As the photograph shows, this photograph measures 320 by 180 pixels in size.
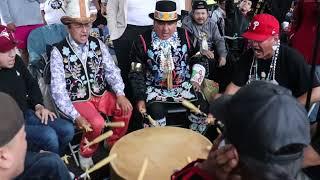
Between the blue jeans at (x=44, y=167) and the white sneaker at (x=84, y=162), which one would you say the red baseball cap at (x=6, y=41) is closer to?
the blue jeans at (x=44, y=167)

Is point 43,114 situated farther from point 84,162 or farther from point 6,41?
point 6,41

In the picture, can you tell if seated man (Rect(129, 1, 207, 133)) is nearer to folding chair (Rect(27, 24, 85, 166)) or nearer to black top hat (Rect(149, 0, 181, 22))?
black top hat (Rect(149, 0, 181, 22))

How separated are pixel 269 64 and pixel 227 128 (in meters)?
2.18

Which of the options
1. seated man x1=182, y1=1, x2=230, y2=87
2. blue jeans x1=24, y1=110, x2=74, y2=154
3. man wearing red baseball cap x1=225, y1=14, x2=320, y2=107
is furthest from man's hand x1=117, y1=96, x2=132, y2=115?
seated man x1=182, y1=1, x2=230, y2=87

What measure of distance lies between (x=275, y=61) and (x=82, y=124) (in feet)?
5.58

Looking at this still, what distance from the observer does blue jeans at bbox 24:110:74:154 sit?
314 centimetres

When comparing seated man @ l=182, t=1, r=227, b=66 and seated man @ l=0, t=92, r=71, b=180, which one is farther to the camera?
seated man @ l=182, t=1, r=227, b=66

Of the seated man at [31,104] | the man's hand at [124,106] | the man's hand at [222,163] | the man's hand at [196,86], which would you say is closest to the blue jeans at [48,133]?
the seated man at [31,104]

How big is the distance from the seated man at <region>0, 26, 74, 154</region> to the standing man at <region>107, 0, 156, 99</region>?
1006mm

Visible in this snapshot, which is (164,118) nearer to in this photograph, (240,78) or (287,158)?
(240,78)

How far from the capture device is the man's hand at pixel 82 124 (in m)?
3.35

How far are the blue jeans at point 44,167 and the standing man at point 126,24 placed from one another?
1.68 meters

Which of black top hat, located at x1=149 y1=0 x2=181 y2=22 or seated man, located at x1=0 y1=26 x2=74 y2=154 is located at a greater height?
black top hat, located at x1=149 y1=0 x2=181 y2=22

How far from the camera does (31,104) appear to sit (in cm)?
347
